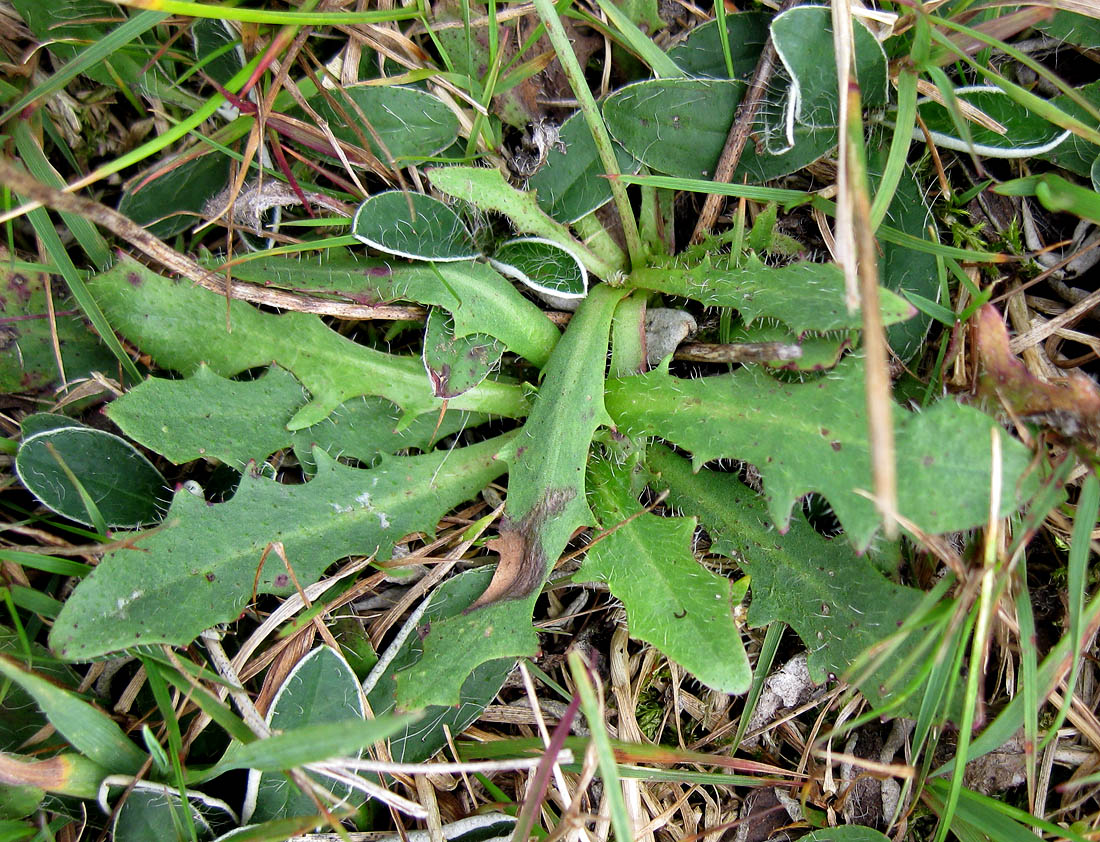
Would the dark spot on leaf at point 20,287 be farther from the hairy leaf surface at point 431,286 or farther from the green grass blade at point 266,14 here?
the green grass blade at point 266,14

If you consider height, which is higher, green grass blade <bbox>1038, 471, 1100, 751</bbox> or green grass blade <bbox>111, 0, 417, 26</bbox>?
green grass blade <bbox>111, 0, 417, 26</bbox>

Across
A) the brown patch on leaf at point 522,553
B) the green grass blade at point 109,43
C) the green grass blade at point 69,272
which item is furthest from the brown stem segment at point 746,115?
the green grass blade at point 69,272

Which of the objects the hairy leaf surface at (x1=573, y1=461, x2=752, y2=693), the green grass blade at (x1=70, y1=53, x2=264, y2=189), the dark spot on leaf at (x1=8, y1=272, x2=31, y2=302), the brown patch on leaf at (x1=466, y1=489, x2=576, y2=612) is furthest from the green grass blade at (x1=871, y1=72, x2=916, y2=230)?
the dark spot on leaf at (x1=8, y1=272, x2=31, y2=302)

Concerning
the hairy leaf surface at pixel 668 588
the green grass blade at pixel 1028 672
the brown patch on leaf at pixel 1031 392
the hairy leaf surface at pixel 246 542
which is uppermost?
the brown patch on leaf at pixel 1031 392

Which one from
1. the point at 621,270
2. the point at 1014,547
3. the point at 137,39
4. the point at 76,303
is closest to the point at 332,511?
the point at 76,303

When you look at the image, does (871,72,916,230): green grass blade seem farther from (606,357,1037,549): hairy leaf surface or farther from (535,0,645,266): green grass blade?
(535,0,645,266): green grass blade

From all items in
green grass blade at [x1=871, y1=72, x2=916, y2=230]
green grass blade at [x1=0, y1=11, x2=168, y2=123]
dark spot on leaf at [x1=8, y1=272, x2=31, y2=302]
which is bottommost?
dark spot on leaf at [x1=8, y1=272, x2=31, y2=302]

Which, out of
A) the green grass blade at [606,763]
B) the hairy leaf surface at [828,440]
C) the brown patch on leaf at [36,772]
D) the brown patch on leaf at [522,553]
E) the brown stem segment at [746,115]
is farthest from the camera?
the brown stem segment at [746,115]
